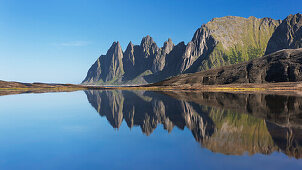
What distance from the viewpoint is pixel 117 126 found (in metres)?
22.6

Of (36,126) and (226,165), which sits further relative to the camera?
(36,126)

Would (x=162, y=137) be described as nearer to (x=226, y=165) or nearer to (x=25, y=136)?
(x=226, y=165)

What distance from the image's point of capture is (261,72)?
111625 millimetres

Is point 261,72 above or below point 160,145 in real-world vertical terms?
above

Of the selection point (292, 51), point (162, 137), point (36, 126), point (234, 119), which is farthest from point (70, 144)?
point (292, 51)

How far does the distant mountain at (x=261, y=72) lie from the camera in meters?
103

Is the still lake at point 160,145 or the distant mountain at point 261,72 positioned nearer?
the still lake at point 160,145

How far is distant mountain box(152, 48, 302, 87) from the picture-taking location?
339ft

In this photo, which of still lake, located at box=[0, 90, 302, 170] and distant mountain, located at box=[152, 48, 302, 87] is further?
distant mountain, located at box=[152, 48, 302, 87]

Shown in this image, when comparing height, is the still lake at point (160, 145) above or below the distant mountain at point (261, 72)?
below

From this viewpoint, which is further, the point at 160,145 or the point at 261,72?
the point at 261,72

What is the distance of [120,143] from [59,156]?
14.8ft

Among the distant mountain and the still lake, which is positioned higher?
the distant mountain

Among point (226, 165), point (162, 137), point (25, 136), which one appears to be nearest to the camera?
point (226, 165)
